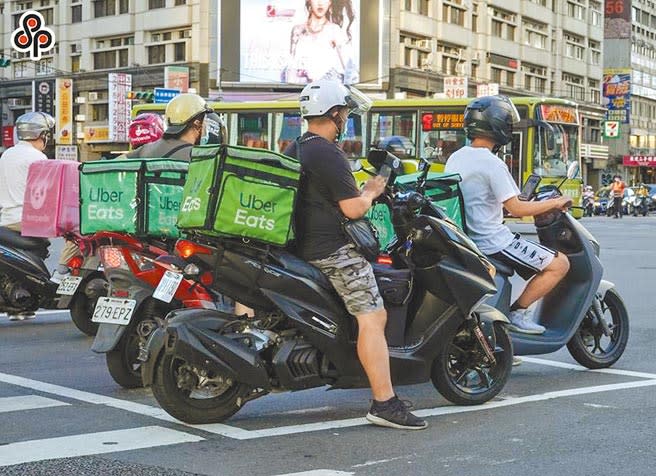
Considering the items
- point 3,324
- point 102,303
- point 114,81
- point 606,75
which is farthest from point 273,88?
point 102,303

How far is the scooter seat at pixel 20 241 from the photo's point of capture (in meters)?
9.69

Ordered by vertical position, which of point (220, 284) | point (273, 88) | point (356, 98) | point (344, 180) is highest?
point (273, 88)

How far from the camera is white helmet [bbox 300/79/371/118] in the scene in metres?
5.84

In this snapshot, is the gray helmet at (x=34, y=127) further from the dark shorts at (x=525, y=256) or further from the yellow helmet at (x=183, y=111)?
the dark shorts at (x=525, y=256)

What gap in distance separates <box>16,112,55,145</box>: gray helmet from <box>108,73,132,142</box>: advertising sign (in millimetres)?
45770

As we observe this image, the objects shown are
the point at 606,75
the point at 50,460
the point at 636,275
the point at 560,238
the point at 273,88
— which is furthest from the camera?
the point at 606,75

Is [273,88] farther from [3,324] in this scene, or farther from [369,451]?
[369,451]

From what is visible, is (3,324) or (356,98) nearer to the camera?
(356,98)

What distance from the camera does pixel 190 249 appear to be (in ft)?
18.6

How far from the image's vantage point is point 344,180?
5664 mm

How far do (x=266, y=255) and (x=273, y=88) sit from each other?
49.5 metres

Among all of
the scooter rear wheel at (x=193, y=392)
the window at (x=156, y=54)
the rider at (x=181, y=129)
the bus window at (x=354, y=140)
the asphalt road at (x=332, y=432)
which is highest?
the window at (x=156, y=54)

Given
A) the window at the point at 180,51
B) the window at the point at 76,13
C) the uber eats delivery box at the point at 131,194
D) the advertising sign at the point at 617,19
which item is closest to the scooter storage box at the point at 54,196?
the uber eats delivery box at the point at 131,194

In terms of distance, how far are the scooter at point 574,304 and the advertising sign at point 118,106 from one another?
49006mm
